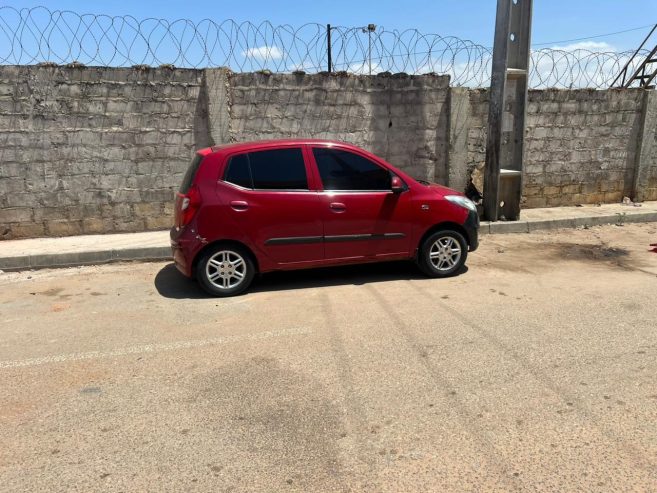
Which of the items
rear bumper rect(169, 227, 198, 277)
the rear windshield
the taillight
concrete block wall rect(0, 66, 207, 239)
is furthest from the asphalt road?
concrete block wall rect(0, 66, 207, 239)

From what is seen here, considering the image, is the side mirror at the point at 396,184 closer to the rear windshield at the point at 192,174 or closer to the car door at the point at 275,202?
the car door at the point at 275,202

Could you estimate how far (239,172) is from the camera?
5566 mm

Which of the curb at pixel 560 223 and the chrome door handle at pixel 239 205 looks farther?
the curb at pixel 560 223

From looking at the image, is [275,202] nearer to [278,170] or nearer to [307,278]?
[278,170]

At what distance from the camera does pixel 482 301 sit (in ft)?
17.5

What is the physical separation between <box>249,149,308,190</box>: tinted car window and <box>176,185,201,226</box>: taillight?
63 cm

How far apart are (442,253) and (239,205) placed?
254 centimetres

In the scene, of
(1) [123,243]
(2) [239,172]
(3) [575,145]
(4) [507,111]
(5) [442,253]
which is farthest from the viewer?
(3) [575,145]

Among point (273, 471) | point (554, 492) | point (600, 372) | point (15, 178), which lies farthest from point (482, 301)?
point (15, 178)

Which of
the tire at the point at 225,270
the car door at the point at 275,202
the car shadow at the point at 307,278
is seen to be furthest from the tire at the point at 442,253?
the tire at the point at 225,270

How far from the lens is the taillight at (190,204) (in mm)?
5441

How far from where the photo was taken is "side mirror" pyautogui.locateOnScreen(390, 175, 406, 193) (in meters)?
5.85

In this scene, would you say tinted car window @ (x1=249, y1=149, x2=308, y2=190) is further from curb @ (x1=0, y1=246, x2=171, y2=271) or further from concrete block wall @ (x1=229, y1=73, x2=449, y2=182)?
concrete block wall @ (x1=229, y1=73, x2=449, y2=182)

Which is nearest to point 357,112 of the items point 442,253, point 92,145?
point 442,253
